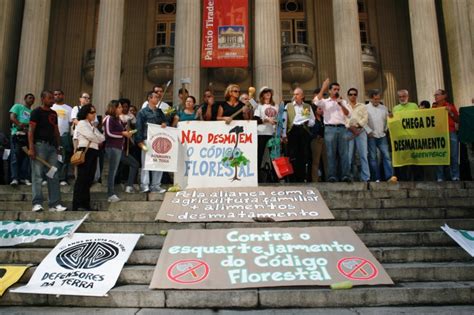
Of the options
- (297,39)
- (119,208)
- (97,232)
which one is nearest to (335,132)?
(119,208)

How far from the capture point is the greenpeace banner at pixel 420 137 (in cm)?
875

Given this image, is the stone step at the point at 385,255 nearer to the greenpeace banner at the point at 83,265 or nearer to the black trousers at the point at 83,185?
the greenpeace banner at the point at 83,265

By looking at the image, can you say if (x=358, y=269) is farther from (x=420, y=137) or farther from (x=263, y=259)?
(x=420, y=137)

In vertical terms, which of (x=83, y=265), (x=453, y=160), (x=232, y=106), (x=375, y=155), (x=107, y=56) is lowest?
(x=83, y=265)

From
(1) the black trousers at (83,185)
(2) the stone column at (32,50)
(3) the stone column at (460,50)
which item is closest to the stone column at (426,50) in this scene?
(3) the stone column at (460,50)

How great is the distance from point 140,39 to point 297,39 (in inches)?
322

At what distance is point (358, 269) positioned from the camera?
4578mm

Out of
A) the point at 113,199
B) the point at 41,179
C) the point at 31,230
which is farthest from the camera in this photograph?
the point at 113,199

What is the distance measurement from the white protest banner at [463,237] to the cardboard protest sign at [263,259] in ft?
4.48

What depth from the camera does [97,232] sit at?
230 inches

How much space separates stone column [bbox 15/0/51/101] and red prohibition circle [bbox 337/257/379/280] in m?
14.8

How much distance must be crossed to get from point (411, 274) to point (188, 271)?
8.12 ft

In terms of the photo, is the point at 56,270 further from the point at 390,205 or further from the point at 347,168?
the point at 347,168

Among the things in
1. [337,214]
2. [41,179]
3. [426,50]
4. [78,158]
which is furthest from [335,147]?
[426,50]
